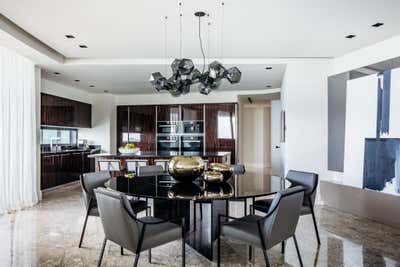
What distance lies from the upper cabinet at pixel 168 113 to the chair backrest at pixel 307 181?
18.2ft

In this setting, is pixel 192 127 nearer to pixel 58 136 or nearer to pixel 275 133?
pixel 275 133

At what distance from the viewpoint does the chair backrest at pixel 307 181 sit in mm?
3140

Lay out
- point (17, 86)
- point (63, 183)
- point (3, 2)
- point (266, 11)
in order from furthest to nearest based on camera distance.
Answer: point (63, 183) < point (17, 86) < point (266, 11) < point (3, 2)

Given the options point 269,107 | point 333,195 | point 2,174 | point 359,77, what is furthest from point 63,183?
point 269,107

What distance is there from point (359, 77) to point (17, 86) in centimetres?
561

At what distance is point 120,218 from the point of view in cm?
212

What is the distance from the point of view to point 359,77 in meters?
4.66

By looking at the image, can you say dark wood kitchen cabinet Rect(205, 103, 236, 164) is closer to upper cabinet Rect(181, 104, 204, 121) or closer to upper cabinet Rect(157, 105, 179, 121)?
upper cabinet Rect(181, 104, 204, 121)

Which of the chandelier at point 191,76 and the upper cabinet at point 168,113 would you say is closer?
the chandelier at point 191,76

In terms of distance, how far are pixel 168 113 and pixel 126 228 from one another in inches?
265

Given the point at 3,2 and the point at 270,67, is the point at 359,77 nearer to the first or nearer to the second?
the point at 270,67

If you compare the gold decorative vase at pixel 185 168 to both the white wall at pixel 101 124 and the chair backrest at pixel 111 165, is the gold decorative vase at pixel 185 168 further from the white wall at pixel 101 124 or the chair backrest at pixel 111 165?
the white wall at pixel 101 124

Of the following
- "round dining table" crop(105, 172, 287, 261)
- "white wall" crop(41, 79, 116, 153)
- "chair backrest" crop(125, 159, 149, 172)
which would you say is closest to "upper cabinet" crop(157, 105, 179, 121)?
"white wall" crop(41, 79, 116, 153)

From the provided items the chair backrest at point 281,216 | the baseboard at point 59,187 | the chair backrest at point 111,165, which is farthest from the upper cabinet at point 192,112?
the chair backrest at point 281,216
